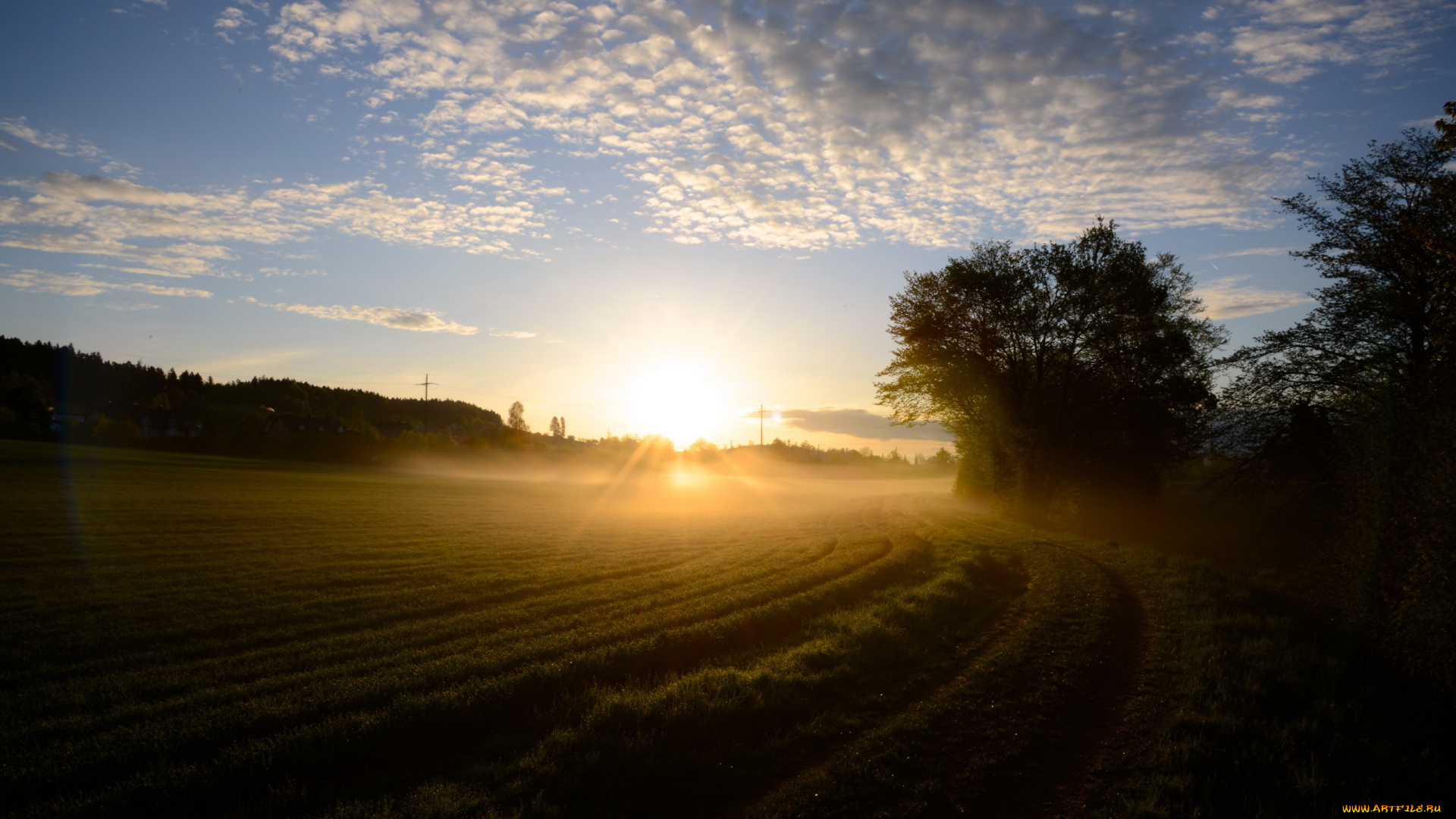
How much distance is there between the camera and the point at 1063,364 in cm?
3303

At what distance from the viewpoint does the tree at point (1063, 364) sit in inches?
1232

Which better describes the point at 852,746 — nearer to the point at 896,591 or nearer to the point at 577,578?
the point at 896,591

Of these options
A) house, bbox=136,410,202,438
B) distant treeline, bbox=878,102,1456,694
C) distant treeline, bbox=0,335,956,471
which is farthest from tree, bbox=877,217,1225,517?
house, bbox=136,410,202,438

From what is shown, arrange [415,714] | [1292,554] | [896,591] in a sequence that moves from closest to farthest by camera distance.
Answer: [415,714] < [896,591] < [1292,554]

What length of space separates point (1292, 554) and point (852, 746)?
1929cm

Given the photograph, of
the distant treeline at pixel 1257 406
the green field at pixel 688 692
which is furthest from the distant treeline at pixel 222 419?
the distant treeline at pixel 1257 406

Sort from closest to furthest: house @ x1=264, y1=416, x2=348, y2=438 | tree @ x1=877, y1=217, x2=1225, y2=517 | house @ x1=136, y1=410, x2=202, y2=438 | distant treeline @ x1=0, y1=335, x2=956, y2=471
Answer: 1. tree @ x1=877, y1=217, x2=1225, y2=517
2. distant treeline @ x1=0, y1=335, x2=956, y2=471
3. house @ x1=136, y1=410, x2=202, y2=438
4. house @ x1=264, y1=416, x2=348, y2=438

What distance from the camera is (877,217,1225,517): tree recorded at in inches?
1232

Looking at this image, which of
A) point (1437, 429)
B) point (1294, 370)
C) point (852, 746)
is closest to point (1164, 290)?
point (1294, 370)

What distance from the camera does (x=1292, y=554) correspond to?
1942 cm

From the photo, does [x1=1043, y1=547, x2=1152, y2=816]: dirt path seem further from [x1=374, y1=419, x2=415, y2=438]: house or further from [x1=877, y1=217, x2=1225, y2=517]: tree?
[x1=374, y1=419, x2=415, y2=438]: house

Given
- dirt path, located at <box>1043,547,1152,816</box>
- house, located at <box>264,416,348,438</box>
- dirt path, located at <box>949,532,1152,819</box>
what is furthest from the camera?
house, located at <box>264,416,348,438</box>

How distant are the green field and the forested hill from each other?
110837 mm

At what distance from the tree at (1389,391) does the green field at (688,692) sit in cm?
167
